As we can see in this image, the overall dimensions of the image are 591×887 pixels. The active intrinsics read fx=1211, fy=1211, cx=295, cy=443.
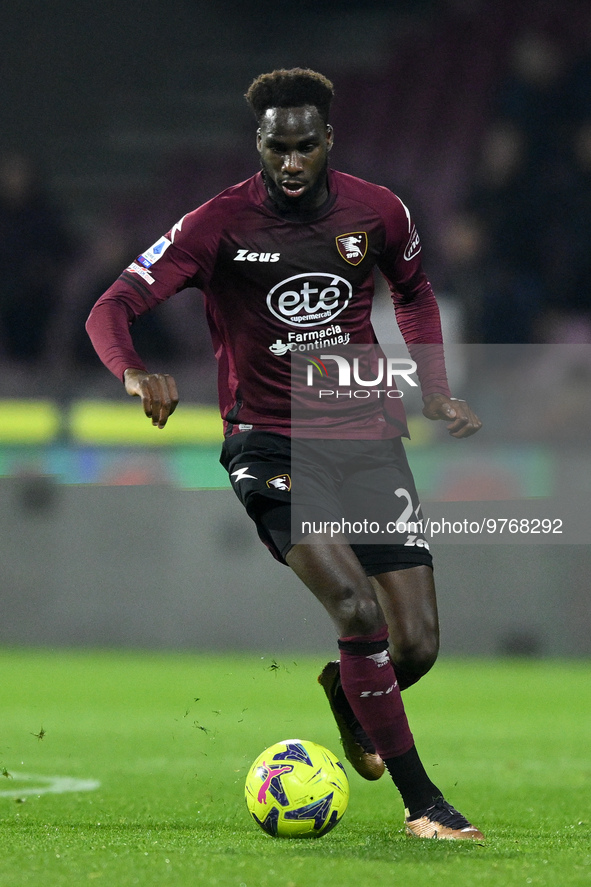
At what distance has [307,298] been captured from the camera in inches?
146

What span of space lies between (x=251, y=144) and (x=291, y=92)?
27.6 ft

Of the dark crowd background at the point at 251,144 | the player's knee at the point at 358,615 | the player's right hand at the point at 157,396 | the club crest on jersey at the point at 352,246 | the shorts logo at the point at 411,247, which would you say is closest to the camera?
the player's right hand at the point at 157,396

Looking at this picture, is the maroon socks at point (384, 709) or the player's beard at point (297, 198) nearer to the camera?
the maroon socks at point (384, 709)

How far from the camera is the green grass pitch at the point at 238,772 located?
9.37 ft

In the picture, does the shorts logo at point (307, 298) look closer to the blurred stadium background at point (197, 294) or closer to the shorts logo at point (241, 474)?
the shorts logo at point (241, 474)

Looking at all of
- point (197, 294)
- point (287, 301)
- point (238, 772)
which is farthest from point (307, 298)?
point (197, 294)

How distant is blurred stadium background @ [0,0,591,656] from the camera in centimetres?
790

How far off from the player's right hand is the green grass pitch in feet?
3.24

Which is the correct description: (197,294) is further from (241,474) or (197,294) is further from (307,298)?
(241,474)

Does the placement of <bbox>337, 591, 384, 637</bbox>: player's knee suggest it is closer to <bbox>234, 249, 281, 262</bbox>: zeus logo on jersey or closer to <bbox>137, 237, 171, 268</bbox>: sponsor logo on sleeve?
<bbox>234, 249, 281, 262</bbox>: zeus logo on jersey

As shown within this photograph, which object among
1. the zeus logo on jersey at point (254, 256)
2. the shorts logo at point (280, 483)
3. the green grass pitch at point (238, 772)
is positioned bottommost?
the green grass pitch at point (238, 772)

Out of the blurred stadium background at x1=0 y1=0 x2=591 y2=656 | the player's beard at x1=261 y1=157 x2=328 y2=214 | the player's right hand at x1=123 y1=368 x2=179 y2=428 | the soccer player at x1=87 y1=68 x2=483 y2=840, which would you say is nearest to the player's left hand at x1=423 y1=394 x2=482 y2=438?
the soccer player at x1=87 y1=68 x2=483 y2=840

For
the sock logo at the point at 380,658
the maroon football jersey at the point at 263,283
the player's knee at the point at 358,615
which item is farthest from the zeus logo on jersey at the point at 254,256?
the sock logo at the point at 380,658

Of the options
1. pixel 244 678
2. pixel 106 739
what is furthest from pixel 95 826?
pixel 244 678
